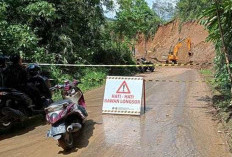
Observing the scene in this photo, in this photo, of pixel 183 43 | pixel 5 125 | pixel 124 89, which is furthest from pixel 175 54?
pixel 5 125

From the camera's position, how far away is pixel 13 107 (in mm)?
7676

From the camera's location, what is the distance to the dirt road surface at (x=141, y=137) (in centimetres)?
622

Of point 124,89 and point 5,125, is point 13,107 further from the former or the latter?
point 124,89

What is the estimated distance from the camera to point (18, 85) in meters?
8.07

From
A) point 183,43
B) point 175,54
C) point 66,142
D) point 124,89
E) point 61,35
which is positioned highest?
point 61,35

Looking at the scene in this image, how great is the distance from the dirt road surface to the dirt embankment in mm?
25565

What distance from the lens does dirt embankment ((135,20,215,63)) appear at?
38344 mm

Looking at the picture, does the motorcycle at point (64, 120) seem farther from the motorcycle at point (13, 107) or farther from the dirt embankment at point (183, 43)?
the dirt embankment at point (183, 43)

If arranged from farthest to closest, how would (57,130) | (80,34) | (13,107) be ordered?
(80,34)
(13,107)
(57,130)

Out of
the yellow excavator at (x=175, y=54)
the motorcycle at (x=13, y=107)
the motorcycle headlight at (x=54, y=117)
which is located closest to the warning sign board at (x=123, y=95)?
the motorcycle at (x=13, y=107)

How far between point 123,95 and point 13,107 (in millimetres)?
3177

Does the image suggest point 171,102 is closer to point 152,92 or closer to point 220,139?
point 152,92

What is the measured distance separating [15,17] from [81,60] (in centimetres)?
404

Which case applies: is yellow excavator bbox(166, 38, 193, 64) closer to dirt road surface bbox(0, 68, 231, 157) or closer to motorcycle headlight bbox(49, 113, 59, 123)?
dirt road surface bbox(0, 68, 231, 157)
